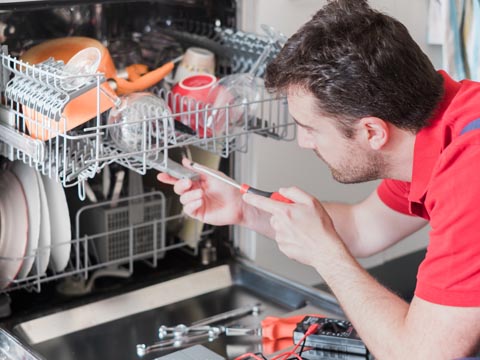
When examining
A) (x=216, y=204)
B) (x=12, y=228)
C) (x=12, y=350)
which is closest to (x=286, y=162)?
(x=216, y=204)

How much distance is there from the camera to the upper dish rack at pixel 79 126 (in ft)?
4.00

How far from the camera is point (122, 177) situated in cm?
161

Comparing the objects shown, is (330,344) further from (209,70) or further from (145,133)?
(209,70)

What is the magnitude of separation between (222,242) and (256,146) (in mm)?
212

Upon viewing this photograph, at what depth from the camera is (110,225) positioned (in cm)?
161

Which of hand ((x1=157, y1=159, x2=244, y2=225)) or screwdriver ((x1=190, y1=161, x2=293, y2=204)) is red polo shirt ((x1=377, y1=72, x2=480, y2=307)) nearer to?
screwdriver ((x1=190, y1=161, x2=293, y2=204))

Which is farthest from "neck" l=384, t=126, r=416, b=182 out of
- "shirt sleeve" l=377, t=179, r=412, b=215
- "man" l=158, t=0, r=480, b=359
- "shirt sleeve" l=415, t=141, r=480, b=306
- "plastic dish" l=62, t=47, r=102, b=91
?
"plastic dish" l=62, t=47, r=102, b=91

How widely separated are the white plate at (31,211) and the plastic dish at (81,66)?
237 mm

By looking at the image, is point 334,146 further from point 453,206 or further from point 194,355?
point 194,355

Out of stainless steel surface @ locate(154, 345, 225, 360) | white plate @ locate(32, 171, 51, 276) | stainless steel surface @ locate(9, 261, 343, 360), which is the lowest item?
stainless steel surface @ locate(9, 261, 343, 360)

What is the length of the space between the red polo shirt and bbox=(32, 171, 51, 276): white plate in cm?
65

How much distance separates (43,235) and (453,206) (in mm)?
716

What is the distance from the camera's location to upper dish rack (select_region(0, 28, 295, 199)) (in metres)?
1.22

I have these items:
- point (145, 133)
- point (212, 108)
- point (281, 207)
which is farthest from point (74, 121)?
point (281, 207)
